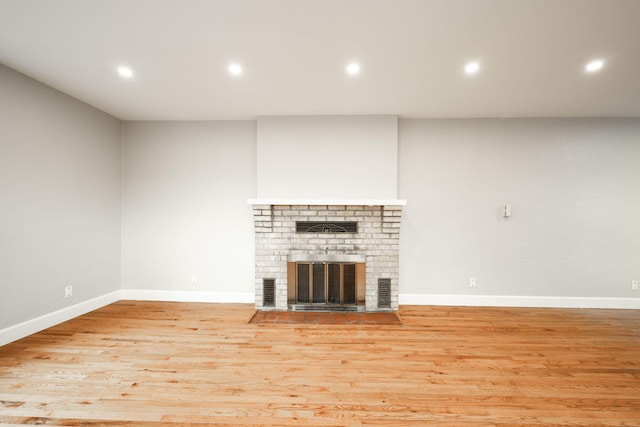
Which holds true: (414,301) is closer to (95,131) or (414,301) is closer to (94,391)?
(94,391)

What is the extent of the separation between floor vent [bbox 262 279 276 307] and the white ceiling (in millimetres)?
2272

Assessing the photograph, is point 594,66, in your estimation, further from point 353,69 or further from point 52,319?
point 52,319

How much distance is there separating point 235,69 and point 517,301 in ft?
14.8

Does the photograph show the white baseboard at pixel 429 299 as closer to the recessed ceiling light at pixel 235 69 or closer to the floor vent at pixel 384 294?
the floor vent at pixel 384 294

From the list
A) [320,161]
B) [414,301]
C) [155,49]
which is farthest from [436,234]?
[155,49]

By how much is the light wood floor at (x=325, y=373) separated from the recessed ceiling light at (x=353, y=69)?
2.61 meters

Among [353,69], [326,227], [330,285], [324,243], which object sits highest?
[353,69]

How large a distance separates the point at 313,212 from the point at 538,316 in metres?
3.12

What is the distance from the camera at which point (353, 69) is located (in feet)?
8.39

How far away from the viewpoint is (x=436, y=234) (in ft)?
12.8

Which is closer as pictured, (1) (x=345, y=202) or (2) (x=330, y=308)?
(1) (x=345, y=202)

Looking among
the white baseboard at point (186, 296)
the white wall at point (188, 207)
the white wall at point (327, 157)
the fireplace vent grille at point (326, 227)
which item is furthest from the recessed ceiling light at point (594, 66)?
the white baseboard at point (186, 296)

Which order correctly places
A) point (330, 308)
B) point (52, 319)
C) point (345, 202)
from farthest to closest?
point (330, 308) < point (345, 202) < point (52, 319)

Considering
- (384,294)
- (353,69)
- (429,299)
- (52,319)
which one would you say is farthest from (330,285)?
(52,319)
